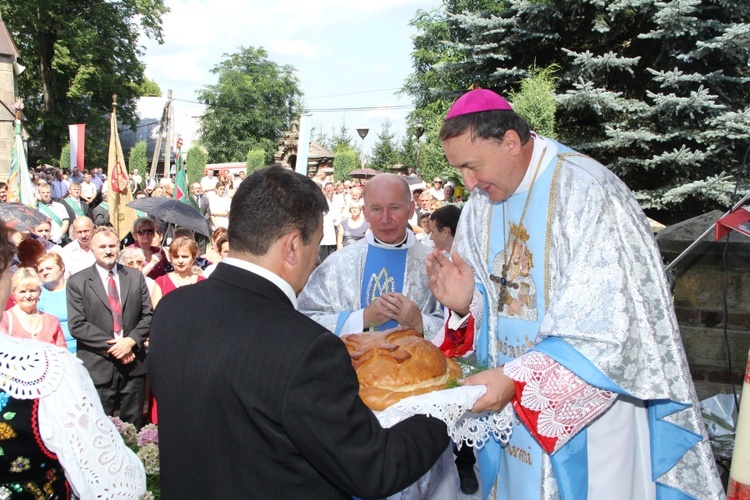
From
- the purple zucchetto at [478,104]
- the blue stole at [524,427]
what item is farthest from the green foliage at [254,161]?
the purple zucchetto at [478,104]

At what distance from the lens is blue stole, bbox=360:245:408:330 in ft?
14.9

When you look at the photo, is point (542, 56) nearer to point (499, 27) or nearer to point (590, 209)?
point (499, 27)

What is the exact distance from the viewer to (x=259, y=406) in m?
1.63

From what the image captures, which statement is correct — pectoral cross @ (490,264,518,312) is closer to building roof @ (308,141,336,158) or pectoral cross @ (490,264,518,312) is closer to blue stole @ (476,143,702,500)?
blue stole @ (476,143,702,500)

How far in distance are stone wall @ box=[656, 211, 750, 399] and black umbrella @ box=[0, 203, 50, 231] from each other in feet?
21.3

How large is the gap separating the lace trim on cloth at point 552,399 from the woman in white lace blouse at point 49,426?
1.39 meters

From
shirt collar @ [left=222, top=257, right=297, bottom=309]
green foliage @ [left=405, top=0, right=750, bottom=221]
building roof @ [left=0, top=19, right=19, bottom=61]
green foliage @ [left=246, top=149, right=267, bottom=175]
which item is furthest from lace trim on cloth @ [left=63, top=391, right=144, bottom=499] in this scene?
green foliage @ [left=246, top=149, right=267, bottom=175]

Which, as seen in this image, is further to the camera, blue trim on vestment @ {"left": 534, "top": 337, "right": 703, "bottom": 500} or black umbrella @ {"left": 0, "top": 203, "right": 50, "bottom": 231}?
black umbrella @ {"left": 0, "top": 203, "right": 50, "bottom": 231}

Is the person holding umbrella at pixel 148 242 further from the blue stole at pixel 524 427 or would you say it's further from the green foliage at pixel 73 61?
the green foliage at pixel 73 61

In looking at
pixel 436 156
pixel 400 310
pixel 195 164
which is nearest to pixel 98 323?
pixel 400 310

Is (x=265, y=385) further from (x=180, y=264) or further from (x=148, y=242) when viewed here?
(x=148, y=242)

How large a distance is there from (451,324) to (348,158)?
38.0 meters

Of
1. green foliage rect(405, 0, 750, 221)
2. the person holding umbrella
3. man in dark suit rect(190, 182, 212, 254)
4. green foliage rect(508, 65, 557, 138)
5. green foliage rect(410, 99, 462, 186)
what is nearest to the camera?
the person holding umbrella

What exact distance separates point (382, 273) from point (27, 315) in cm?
277
